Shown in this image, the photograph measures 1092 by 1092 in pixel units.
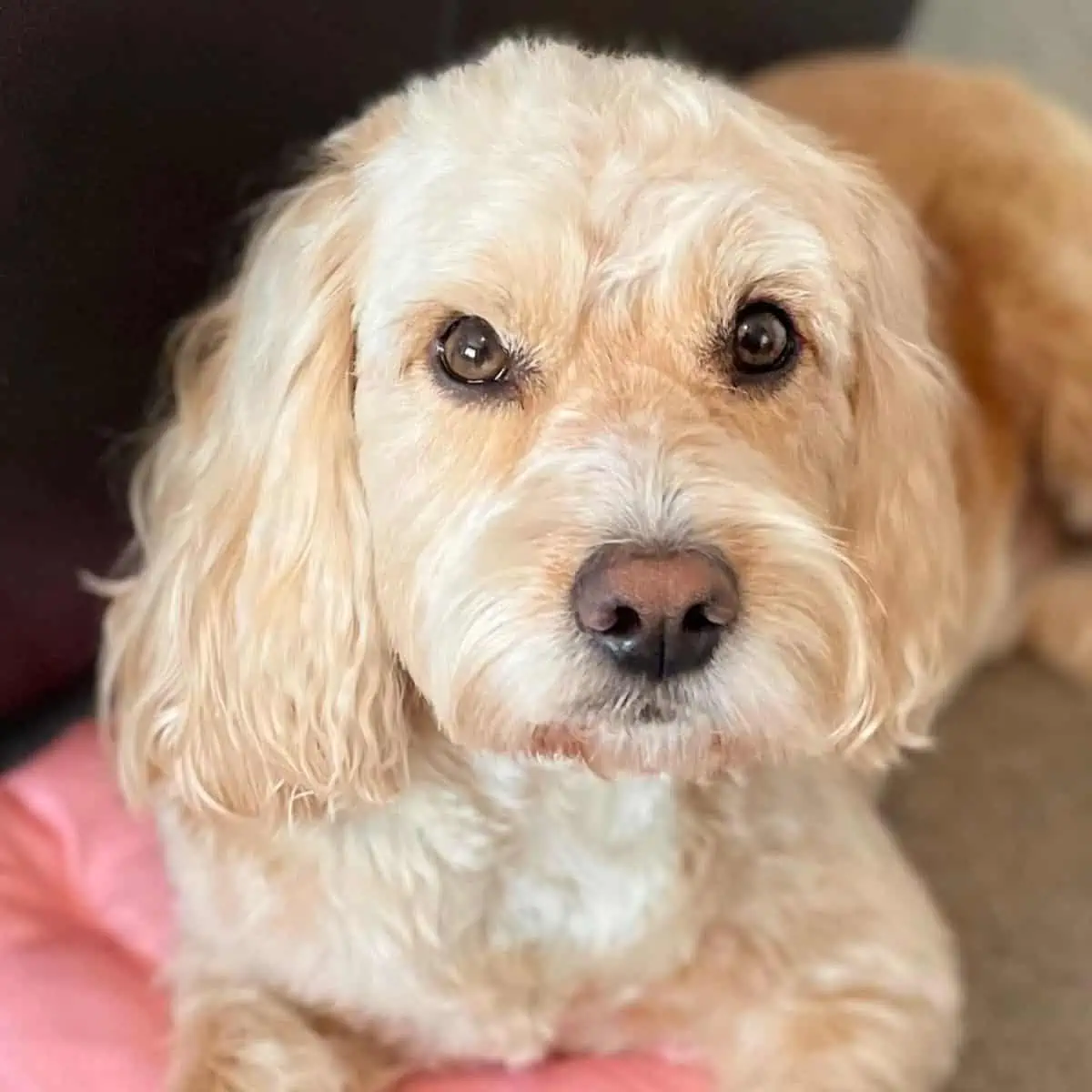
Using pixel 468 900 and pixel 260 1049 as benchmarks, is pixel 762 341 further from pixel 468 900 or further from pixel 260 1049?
pixel 260 1049

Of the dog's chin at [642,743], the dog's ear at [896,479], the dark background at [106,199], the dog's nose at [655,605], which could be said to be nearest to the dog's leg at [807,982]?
the dog's ear at [896,479]

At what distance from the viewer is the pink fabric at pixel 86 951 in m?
1.30

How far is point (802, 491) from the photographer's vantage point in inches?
44.0

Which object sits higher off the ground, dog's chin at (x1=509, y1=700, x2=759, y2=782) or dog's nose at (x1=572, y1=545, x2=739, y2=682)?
dog's nose at (x1=572, y1=545, x2=739, y2=682)

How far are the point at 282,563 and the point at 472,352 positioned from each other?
7.9 inches

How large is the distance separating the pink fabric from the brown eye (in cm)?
61

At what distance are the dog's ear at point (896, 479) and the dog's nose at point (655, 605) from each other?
0.70ft

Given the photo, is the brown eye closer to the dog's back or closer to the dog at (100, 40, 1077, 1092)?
the dog at (100, 40, 1077, 1092)

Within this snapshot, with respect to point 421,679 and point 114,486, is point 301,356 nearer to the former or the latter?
point 421,679

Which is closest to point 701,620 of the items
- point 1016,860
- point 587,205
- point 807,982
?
point 587,205

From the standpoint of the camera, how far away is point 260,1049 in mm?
1256

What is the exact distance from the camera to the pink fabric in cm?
130

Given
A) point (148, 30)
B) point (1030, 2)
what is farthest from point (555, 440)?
point (1030, 2)

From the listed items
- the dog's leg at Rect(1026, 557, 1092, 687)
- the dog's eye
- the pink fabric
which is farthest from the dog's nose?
the dog's leg at Rect(1026, 557, 1092, 687)
